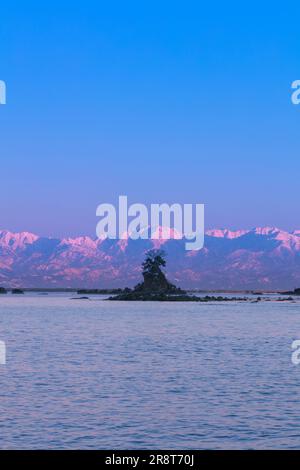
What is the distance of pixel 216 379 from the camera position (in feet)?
189

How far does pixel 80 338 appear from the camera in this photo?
342ft

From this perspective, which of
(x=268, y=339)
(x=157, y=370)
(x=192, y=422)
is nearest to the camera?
(x=192, y=422)

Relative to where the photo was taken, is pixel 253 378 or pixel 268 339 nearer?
pixel 253 378

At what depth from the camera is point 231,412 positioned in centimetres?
4353

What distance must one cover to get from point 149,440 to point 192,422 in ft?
15.9

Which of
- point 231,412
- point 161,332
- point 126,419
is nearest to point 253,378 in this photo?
point 231,412

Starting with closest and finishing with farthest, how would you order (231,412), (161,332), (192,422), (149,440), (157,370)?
(149,440)
(192,422)
(231,412)
(157,370)
(161,332)

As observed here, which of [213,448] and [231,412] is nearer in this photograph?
[213,448]
